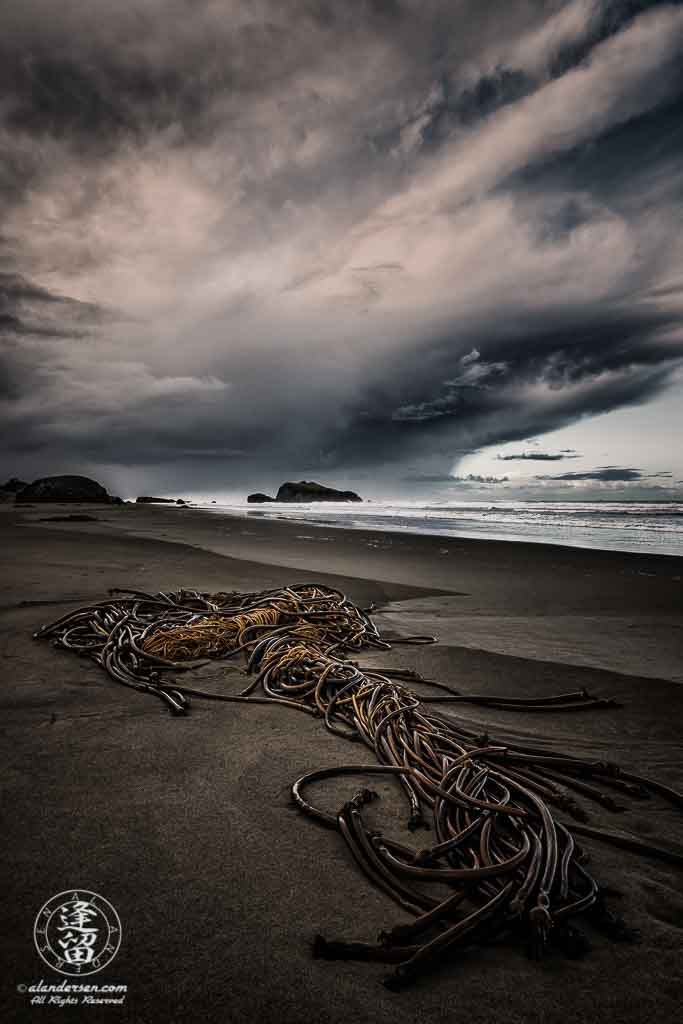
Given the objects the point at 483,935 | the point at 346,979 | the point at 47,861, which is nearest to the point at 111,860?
the point at 47,861

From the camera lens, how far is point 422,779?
254 cm

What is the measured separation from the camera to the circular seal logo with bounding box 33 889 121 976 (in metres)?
1.51

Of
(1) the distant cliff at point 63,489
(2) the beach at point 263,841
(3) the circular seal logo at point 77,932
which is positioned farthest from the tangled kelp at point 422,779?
(1) the distant cliff at point 63,489

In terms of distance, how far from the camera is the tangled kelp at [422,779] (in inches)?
65.5

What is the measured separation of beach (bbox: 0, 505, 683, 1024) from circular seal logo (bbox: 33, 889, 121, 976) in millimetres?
A: 33

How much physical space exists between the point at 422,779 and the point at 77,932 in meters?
1.59

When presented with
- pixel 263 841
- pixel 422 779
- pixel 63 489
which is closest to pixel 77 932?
pixel 263 841

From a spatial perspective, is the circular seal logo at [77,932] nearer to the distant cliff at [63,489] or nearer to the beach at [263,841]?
the beach at [263,841]

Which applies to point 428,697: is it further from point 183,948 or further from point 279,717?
point 183,948

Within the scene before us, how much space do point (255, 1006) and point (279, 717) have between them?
201cm

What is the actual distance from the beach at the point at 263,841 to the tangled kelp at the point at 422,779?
0.07m

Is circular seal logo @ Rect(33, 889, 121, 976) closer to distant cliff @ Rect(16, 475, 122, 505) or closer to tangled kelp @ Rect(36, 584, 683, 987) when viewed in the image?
tangled kelp @ Rect(36, 584, 683, 987)

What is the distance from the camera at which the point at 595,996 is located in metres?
1.46

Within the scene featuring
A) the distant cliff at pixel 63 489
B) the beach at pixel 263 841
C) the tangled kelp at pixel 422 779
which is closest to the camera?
the beach at pixel 263 841
